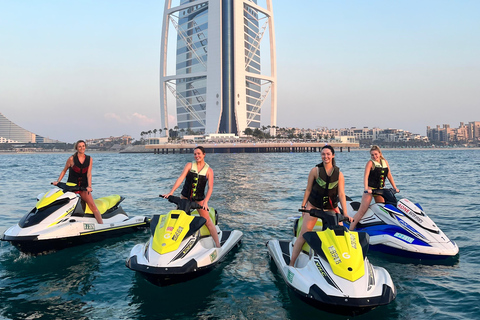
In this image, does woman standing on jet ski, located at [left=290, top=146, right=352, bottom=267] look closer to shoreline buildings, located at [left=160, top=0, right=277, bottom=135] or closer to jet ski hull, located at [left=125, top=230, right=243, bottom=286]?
jet ski hull, located at [left=125, top=230, right=243, bottom=286]

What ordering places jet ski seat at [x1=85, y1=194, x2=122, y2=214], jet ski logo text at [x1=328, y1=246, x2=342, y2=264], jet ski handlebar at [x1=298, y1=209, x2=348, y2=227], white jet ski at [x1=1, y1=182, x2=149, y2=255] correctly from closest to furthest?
jet ski logo text at [x1=328, y1=246, x2=342, y2=264] → jet ski handlebar at [x1=298, y1=209, x2=348, y2=227] → white jet ski at [x1=1, y1=182, x2=149, y2=255] → jet ski seat at [x1=85, y1=194, x2=122, y2=214]

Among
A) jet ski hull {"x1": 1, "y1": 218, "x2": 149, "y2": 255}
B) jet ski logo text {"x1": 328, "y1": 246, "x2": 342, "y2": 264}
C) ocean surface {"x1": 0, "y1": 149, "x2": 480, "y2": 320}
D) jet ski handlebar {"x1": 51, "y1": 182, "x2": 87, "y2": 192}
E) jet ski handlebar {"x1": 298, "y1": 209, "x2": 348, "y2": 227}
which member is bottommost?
ocean surface {"x1": 0, "y1": 149, "x2": 480, "y2": 320}

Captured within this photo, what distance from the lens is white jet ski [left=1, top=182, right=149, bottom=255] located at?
7070 millimetres

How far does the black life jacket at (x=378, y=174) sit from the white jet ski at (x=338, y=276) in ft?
10.3

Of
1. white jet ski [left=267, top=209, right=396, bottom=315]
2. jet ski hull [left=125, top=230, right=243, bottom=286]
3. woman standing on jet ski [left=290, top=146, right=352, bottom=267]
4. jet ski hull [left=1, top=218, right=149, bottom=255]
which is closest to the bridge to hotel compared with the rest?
jet ski hull [left=1, top=218, right=149, bottom=255]

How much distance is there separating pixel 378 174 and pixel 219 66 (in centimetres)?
11562

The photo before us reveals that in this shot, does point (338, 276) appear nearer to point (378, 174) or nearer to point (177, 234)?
point (177, 234)

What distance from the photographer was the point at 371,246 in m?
7.81

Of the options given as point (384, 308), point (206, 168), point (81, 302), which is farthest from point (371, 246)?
point (81, 302)

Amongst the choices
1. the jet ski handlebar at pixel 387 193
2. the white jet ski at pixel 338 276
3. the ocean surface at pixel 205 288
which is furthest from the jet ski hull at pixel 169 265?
the jet ski handlebar at pixel 387 193

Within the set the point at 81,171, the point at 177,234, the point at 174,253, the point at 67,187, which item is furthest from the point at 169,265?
the point at 81,171

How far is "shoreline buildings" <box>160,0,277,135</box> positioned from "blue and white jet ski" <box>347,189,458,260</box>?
11488 centimetres

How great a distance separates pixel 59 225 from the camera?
7.54 metres

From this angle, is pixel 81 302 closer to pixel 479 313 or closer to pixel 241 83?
pixel 479 313
